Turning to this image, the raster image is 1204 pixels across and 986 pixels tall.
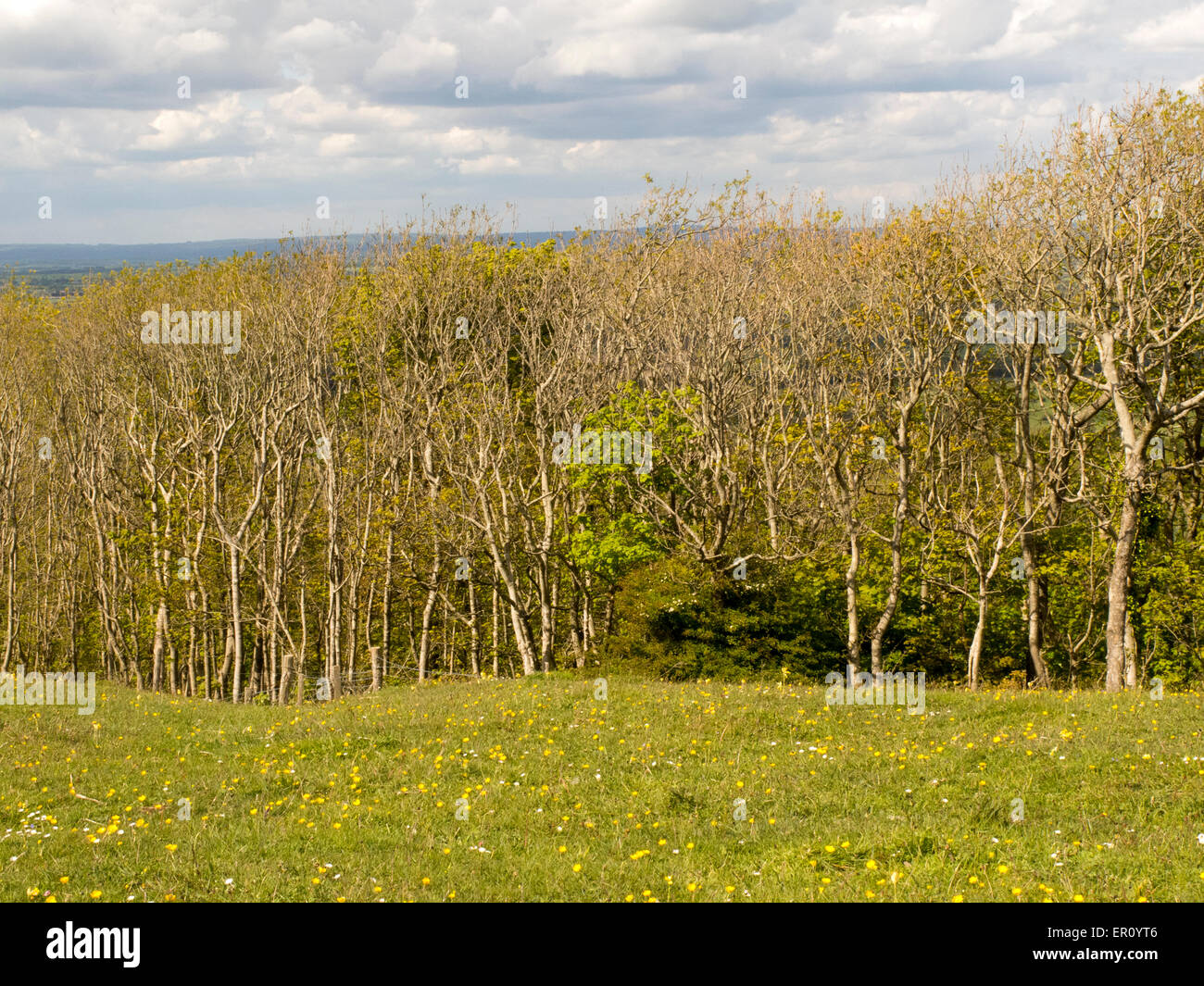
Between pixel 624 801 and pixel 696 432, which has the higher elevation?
pixel 696 432

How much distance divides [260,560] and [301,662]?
193 inches

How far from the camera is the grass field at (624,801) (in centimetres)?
971

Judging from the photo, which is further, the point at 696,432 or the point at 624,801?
the point at 696,432

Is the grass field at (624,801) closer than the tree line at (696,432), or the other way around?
the grass field at (624,801)

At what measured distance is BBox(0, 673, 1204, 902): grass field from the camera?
971cm

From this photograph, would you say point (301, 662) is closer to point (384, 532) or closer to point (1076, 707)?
point (384, 532)

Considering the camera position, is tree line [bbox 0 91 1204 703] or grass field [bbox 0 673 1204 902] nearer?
grass field [bbox 0 673 1204 902]

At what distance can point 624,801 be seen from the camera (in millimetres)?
12820
